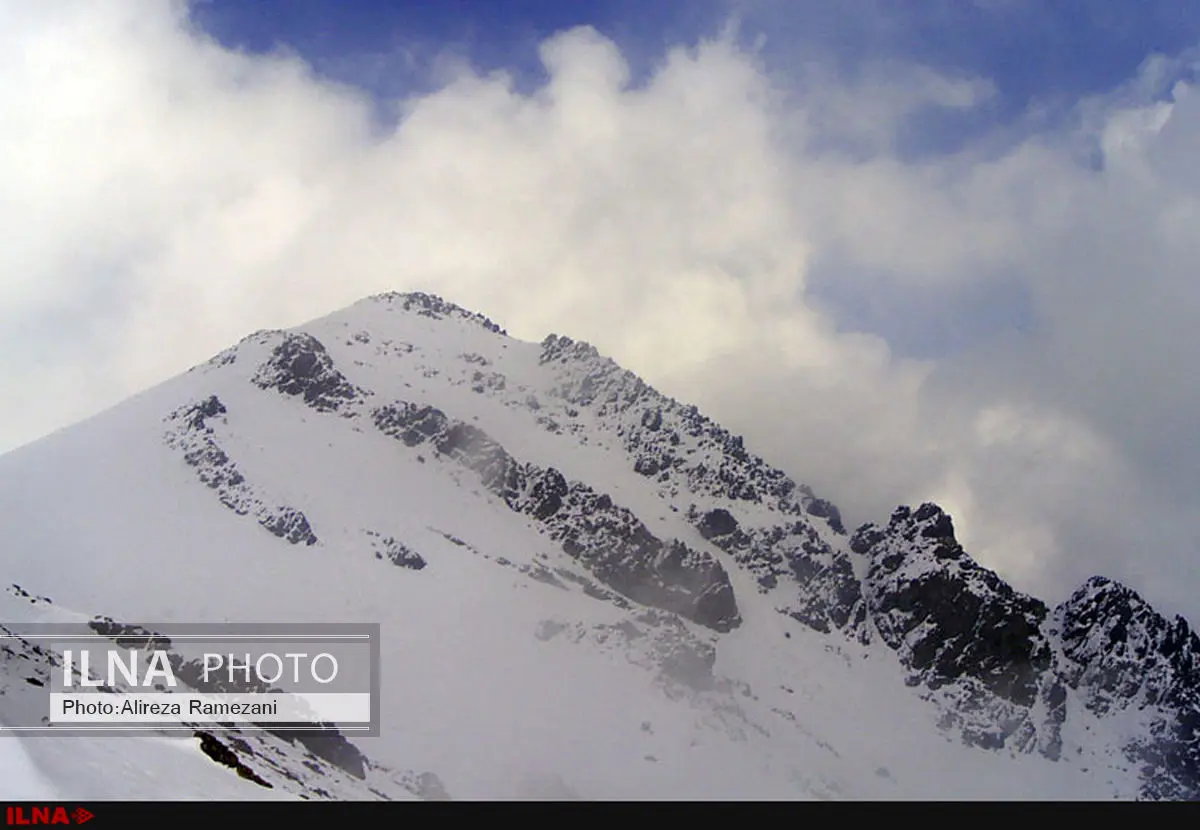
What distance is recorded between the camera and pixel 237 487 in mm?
147125

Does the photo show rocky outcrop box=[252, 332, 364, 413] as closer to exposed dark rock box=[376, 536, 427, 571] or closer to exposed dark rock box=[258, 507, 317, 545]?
exposed dark rock box=[258, 507, 317, 545]

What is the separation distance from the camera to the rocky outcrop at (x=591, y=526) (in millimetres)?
180250

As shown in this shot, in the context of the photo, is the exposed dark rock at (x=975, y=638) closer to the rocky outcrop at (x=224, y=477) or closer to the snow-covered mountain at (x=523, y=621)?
the snow-covered mountain at (x=523, y=621)

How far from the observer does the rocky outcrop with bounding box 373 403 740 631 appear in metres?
180

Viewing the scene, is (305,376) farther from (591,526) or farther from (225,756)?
(225,756)

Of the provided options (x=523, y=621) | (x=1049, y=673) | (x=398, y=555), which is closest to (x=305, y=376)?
(x=398, y=555)

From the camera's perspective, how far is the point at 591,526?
185000 millimetres

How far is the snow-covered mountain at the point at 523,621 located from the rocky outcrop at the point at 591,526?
53 centimetres

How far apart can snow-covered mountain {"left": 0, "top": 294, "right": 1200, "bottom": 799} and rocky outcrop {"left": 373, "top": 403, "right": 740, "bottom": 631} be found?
525mm
